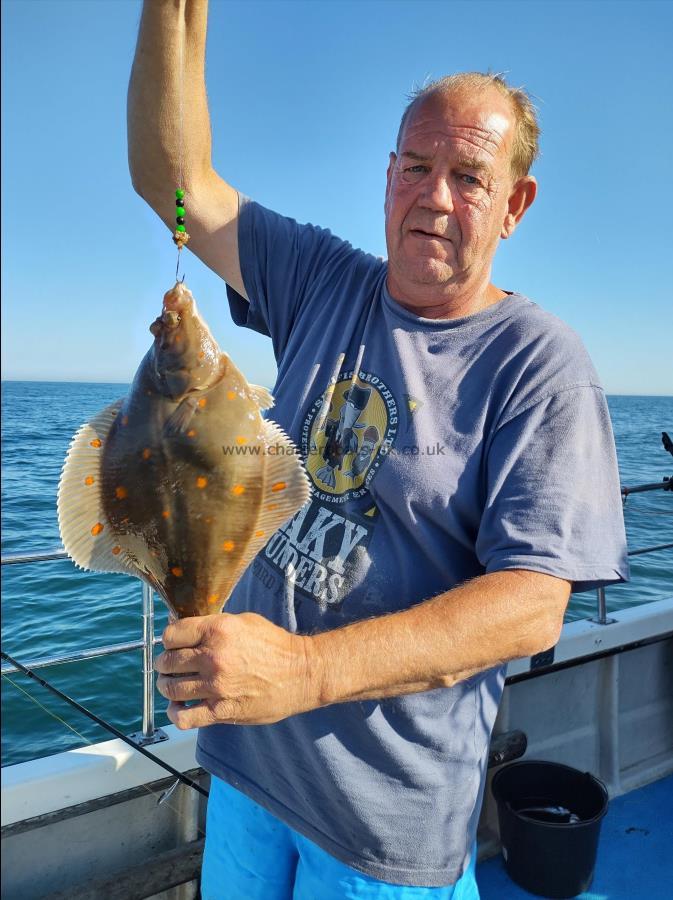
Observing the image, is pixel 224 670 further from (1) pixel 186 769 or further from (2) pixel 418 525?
(1) pixel 186 769

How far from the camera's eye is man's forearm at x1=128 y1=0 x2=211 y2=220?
1743 mm

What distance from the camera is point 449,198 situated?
1.99m

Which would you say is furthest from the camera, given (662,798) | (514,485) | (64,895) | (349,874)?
(662,798)

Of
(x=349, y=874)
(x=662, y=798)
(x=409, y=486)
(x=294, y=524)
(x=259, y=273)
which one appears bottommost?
(x=662, y=798)

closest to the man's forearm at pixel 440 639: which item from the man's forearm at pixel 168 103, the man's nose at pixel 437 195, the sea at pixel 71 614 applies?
the man's nose at pixel 437 195

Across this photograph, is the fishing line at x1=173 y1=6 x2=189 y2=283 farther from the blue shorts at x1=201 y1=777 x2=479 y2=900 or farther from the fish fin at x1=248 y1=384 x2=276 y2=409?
the blue shorts at x1=201 y1=777 x2=479 y2=900

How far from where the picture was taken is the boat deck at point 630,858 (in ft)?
11.1

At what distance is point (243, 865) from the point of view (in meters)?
2.16

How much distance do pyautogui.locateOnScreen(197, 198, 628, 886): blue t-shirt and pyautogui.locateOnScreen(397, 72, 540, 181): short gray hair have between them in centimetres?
48

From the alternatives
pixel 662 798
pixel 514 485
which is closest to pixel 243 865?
pixel 514 485

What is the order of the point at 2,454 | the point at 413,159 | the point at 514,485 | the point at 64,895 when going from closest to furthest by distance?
the point at 2,454 < the point at 514,485 < the point at 413,159 < the point at 64,895

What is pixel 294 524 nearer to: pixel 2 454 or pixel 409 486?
pixel 409 486

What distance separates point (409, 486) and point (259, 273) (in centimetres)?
89

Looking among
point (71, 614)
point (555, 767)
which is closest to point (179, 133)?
point (555, 767)
